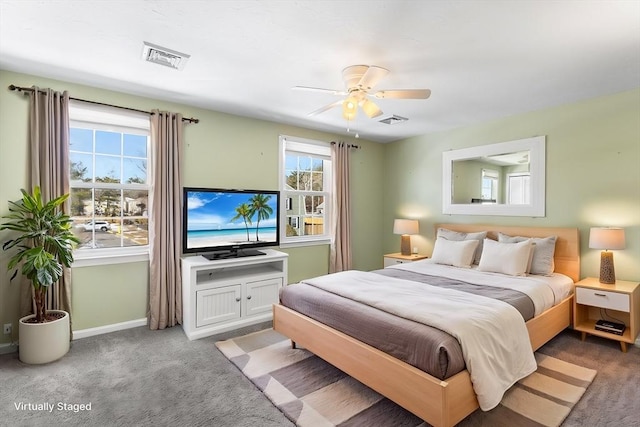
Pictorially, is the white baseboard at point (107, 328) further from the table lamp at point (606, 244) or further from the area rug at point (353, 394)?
the table lamp at point (606, 244)

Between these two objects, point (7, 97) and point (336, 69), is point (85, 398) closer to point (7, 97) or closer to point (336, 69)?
point (7, 97)

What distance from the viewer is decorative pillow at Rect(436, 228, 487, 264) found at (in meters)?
4.09

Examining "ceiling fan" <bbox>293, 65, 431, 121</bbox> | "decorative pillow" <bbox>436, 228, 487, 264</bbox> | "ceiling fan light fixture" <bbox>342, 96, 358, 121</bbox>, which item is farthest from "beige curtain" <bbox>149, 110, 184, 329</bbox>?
"decorative pillow" <bbox>436, 228, 487, 264</bbox>

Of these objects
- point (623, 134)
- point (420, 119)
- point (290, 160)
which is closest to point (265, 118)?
point (290, 160)

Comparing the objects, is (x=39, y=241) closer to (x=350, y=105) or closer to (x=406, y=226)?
(x=350, y=105)

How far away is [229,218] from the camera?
12.8ft

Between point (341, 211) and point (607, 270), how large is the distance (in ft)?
10.4

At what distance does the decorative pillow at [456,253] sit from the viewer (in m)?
3.95

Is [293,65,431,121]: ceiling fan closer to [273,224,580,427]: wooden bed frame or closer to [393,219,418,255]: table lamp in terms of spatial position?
[273,224,580,427]: wooden bed frame

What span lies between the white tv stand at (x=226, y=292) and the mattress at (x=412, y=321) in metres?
0.69

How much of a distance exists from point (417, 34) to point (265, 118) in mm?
2497

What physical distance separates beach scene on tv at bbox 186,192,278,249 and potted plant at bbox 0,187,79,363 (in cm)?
114

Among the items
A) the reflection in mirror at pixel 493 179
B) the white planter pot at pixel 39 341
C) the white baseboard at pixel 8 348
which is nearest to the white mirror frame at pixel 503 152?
the reflection in mirror at pixel 493 179

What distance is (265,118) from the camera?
4.29m
